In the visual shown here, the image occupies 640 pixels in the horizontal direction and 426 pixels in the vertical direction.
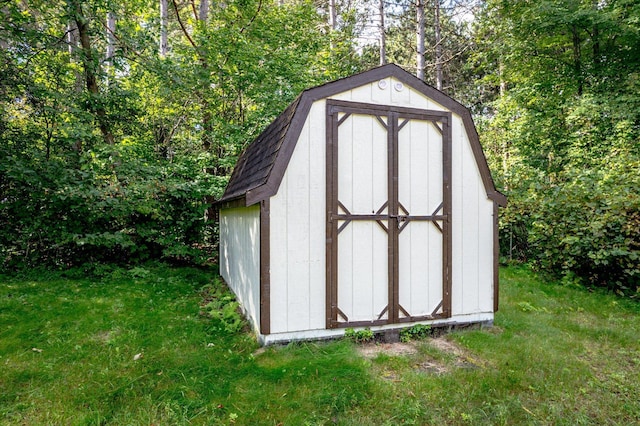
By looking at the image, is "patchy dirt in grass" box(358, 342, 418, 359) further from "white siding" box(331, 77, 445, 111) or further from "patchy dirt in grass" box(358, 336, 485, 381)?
"white siding" box(331, 77, 445, 111)

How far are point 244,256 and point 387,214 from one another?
2.12 m

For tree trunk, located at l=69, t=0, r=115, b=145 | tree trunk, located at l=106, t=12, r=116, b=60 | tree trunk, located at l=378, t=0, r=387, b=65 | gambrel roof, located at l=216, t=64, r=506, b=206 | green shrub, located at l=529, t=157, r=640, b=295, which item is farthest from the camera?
tree trunk, located at l=378, t=0, r=387, b=65

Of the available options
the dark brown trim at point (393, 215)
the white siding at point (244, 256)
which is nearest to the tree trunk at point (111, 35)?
the white siding at point (244, 256)

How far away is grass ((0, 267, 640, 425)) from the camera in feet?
8.72

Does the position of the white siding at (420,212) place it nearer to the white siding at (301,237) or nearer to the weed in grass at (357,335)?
the weed in grass at (357,335)

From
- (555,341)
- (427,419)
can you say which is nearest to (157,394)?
(427,419)

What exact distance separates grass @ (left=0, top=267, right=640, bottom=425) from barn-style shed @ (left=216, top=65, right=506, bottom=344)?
1.41ft

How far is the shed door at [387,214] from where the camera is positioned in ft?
12.9

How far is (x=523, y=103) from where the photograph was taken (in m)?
10.8

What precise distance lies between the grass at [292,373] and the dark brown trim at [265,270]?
0.33m

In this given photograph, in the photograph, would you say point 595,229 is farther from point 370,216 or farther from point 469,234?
point 370,216

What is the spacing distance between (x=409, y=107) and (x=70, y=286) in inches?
266

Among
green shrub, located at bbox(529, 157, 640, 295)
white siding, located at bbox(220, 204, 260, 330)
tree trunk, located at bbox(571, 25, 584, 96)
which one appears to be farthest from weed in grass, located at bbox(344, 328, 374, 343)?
tree trunk, located at bbox(571, 25, 584, 96)

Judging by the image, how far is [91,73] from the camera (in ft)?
24.2
